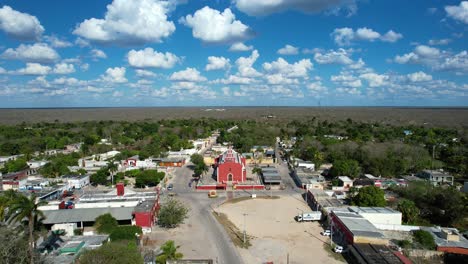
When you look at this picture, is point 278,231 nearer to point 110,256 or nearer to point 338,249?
point 338,249

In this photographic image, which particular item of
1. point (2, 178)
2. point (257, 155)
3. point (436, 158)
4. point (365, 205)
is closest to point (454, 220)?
point (365, 205)

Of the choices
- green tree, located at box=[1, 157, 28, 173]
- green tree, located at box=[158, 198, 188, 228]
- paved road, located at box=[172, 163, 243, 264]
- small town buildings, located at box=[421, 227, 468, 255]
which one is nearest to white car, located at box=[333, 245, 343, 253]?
small town buildings, located at box=[421, 227, 468, 255]

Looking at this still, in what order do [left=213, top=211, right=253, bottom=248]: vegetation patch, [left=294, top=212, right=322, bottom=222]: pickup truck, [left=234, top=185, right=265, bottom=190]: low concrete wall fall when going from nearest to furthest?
[left=213, top=211, right=253, bottom=248]: vegetation patch
[left=294, top=212, right=322, bottom=222]: pickup truck
[left=234, top=185, right=265, bottom=190]: low concrete wall

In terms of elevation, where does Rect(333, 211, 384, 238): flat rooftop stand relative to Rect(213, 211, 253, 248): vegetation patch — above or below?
above

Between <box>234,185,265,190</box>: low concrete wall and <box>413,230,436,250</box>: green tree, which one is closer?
<box>413,230,436,250</box>: green tree

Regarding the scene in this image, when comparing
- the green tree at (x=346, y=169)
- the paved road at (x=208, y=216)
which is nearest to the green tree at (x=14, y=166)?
the paved road at (x=208, y=216)

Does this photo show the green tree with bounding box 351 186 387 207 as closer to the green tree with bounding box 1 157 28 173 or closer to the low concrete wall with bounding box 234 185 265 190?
the low concrete wall with bounding box 234 185 265 190

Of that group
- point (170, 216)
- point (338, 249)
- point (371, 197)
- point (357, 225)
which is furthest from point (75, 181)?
point (371, 197)
